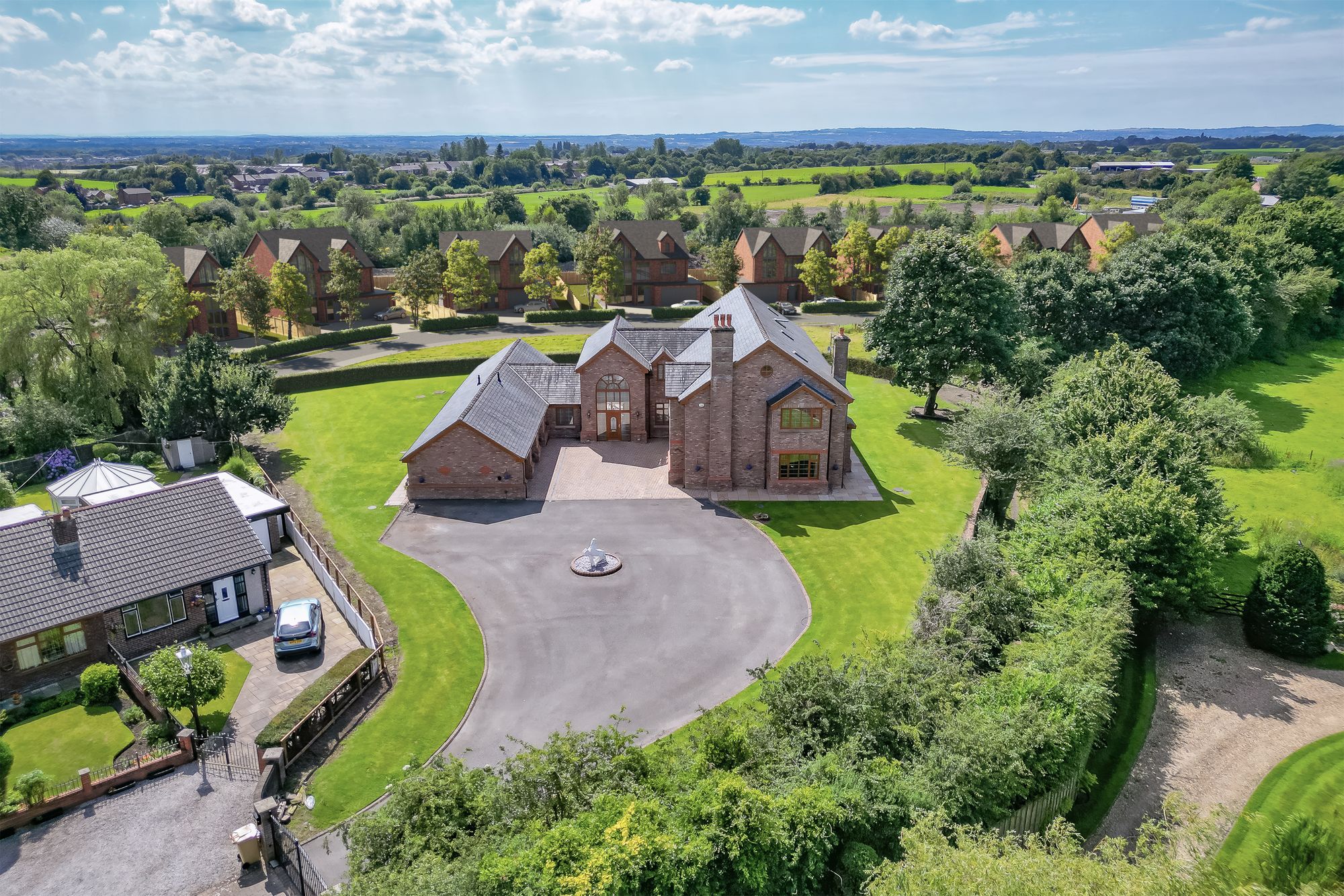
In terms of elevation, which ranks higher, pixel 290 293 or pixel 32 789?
pixel 290 293

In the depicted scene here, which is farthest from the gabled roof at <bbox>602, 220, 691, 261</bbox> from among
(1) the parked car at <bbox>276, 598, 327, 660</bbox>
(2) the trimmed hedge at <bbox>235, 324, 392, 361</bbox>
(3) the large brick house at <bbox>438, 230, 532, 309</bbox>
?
(1) the parked car at <bbox>276, 598, 327, 660</bbox>

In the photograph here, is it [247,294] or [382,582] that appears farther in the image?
Result: [247,294]

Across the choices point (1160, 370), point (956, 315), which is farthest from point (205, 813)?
point (956, 315)

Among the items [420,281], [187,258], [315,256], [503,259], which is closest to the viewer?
[187,258]

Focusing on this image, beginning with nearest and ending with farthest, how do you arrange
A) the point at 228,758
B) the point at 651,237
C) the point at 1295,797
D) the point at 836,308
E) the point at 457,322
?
the point at 1295,797 → the point at 228,758 → the point at 457,322 → the point at 836,308 → the point at 651,237

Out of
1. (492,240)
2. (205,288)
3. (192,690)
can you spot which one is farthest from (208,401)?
(492,240)

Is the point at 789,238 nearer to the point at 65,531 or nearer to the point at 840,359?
the point at 840,359

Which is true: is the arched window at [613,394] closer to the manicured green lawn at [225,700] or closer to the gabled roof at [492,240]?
the manicured green lawn at [225,700]
